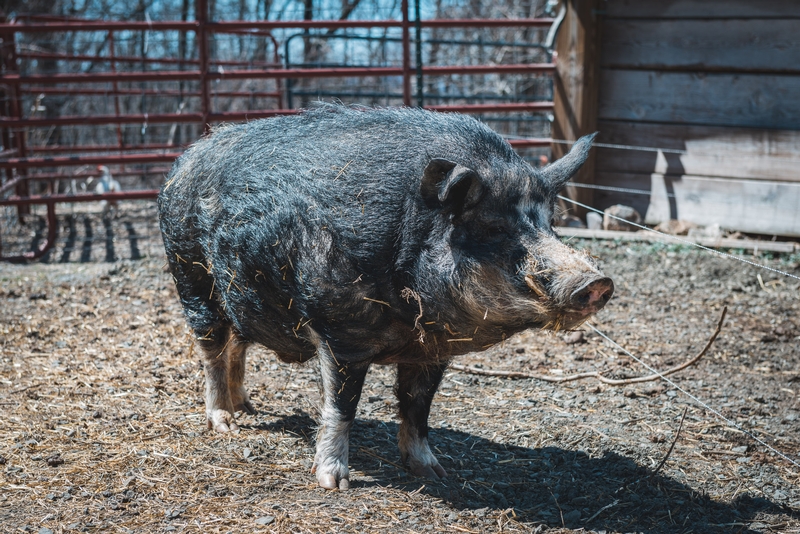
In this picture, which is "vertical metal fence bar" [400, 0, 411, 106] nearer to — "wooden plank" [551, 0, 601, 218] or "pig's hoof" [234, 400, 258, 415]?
"wooden plank" [551, 0, 601, 218]

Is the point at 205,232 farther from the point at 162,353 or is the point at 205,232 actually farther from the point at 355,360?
the point at 162,353

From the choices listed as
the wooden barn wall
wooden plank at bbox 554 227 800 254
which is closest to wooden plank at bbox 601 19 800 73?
the wooden barn wall

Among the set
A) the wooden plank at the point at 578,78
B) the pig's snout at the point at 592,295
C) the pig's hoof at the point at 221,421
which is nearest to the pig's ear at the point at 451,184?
the pig's snout at the point at 592,295

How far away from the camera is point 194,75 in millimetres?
8273

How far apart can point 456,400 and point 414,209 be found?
177 cm

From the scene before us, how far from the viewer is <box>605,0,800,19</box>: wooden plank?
719 cm

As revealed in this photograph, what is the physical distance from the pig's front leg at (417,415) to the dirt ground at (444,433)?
0.33 ft

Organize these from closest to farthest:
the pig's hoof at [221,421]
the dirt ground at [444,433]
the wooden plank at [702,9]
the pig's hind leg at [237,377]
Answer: the dirt ground at [444,433], the pig's hoof at [221,421], the pig's hind leg at [237,377], the wooden plank at [702,9]

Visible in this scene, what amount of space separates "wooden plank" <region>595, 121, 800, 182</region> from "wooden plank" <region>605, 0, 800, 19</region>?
1.03 meters

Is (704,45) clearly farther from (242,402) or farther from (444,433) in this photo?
(242,402)

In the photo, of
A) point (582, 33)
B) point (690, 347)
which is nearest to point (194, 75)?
point (582, 33)

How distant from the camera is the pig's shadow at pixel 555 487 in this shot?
10.9 feet

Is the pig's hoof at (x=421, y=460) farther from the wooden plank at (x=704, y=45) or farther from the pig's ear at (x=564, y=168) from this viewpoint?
the wooden plank at (x=704, y=45)

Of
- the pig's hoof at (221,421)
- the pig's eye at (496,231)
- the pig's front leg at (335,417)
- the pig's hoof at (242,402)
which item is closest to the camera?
the pig's eye at (496,231)
